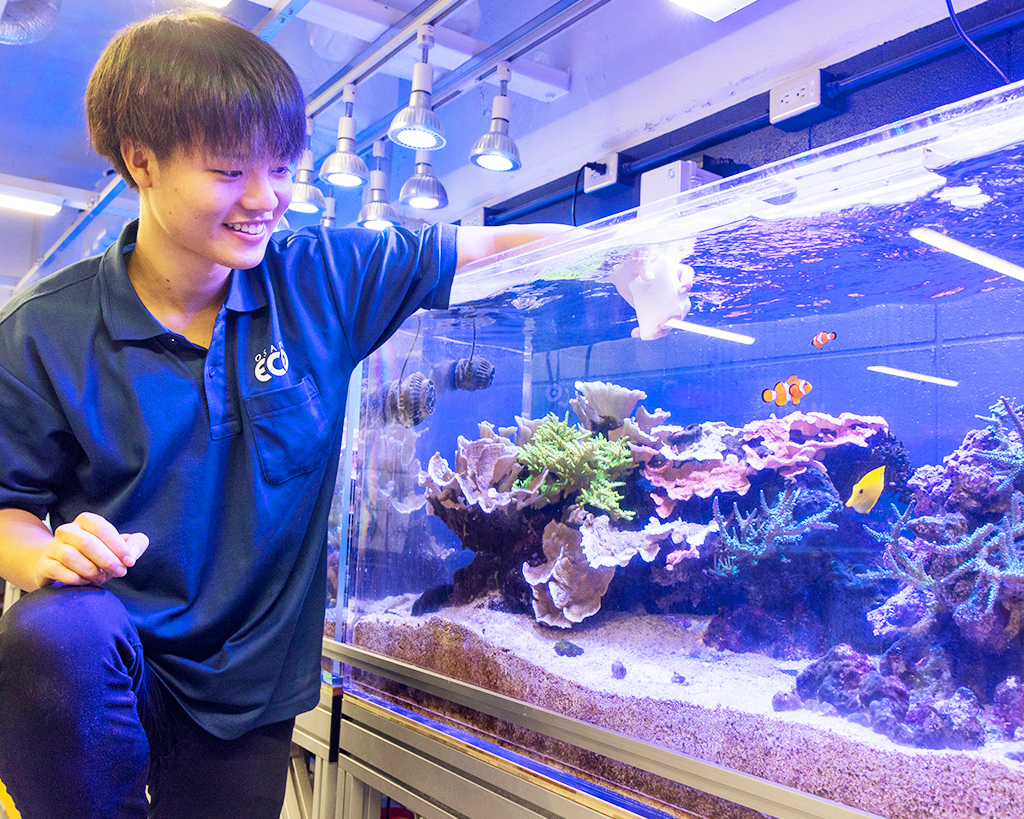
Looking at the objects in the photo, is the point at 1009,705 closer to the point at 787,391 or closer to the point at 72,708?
the point at 787,391

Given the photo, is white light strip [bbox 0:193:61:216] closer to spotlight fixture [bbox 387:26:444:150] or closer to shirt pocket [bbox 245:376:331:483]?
spotlight fixture [bbox 387:26:444:150]

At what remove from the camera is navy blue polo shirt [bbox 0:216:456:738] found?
971 millimetres

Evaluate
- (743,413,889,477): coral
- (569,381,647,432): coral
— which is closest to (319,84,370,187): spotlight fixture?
(569,381,647,432): coral

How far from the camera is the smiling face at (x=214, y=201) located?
3.11 feet

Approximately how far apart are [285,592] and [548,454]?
468mm

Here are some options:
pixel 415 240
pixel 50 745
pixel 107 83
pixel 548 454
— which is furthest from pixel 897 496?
pixel 107 83

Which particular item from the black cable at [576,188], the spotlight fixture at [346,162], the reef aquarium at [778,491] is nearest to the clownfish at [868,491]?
the reef aquarium at [778,491]

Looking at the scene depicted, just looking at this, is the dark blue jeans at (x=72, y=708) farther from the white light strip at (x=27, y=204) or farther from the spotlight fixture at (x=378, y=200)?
the white light strip at (x=27, y=204)

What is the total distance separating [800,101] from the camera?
2451 mm

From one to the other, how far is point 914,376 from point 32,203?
5259 millimetres

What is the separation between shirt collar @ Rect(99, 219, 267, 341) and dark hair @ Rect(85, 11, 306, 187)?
124 mm

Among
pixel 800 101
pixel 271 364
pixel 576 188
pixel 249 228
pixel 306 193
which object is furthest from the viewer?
pixel 306 193

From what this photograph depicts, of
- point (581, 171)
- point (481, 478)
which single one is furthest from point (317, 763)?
point (581, 171)

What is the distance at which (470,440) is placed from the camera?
1.48 metres
